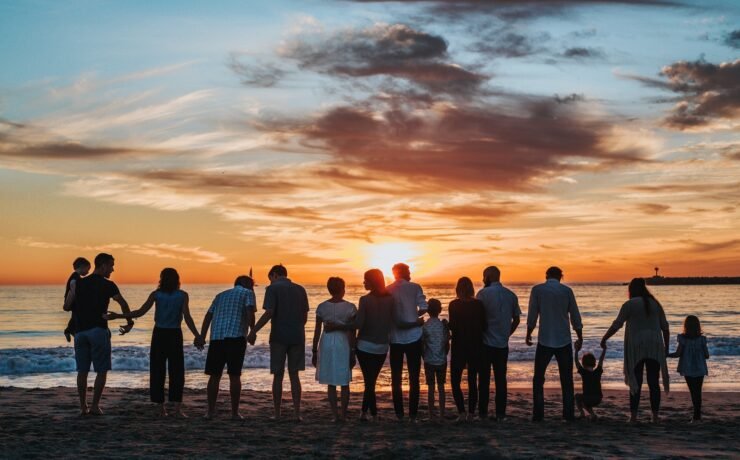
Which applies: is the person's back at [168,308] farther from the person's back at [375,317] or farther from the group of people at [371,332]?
the person's back at [375,317]

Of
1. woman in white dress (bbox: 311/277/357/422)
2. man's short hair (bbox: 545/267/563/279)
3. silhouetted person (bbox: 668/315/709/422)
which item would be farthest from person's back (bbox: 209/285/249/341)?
silhouetted person (bbox: 668/315/709/422)

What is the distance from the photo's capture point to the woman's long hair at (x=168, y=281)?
10.4m

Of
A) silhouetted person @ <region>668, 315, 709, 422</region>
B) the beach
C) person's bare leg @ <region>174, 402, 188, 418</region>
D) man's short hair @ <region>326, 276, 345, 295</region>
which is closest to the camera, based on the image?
the beach

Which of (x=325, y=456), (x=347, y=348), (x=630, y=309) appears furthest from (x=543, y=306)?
(x=325, y=456)

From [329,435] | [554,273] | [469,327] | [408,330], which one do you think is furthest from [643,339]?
[329,435]

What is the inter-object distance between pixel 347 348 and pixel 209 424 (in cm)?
212

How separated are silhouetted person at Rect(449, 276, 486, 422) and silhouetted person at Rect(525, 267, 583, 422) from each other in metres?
0.71

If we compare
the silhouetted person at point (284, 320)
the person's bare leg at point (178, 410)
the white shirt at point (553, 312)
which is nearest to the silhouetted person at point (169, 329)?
the person's bare leg at point (178, 410)

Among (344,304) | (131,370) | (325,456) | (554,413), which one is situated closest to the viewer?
(325,456)

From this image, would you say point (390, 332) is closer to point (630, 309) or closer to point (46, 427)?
point (630, 309)

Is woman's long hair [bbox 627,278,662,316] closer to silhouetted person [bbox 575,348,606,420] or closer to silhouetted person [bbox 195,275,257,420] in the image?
silhouetted person [bbox 575,348,606,420]

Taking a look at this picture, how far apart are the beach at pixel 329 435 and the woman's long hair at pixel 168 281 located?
1.82 metres

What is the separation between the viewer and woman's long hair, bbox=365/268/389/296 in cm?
1028

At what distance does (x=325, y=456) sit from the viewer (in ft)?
25.7
